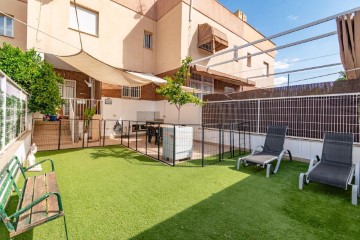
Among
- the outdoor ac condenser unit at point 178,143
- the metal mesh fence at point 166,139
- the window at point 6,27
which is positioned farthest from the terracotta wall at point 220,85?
the window at point 6,27

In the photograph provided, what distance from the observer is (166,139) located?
22.0ft

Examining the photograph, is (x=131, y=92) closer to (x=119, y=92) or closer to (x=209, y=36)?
(x=119, y=92)

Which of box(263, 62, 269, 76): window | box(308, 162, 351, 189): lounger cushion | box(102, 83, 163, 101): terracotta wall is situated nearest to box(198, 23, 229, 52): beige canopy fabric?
box(102, 83, 163, 101): terracotta wall

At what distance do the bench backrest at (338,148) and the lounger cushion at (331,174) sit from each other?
181 millimetres

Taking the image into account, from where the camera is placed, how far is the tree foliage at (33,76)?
691 centimetres

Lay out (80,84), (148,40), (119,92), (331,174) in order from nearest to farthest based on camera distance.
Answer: (331,174), (119,92), (80,84), (148,40)

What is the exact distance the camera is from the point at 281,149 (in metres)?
6.20

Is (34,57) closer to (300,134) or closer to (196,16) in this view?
(196,16)

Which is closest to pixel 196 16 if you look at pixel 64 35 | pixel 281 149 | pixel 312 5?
pixel 312 5

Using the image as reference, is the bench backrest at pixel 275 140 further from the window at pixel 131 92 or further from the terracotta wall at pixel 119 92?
the window at pixel 131 92

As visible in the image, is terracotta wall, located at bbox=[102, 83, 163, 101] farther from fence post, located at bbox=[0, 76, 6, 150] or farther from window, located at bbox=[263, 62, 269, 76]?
window, located at bbox=[263, 62, 269, 76]

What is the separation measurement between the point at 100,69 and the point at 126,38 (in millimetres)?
4644

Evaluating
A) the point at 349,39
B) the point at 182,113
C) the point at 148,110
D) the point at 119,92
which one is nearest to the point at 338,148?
the point at 349,39

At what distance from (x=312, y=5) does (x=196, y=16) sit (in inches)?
276
